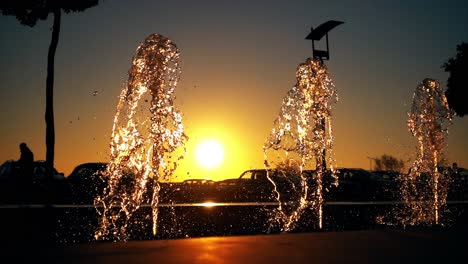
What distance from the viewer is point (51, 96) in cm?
2506

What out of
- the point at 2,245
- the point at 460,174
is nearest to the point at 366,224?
the point at 2,245

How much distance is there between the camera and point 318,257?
8039 mm

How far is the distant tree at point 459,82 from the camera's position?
117 ft

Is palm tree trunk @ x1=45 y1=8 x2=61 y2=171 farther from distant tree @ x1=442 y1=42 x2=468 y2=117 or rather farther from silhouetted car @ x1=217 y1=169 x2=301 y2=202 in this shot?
distant tree @ x1=442 y1=42 x2=468 y2=117

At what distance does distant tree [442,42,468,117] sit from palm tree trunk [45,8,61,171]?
68.2ft

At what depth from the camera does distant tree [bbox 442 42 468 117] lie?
35.6 m

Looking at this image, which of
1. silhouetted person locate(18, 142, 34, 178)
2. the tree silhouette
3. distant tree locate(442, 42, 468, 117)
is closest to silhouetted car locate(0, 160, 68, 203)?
silhouetted person locate(18, 142, 34, 178)

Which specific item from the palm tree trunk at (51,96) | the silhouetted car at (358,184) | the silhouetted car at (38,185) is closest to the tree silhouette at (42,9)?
the palm tree trunk at (51,96)

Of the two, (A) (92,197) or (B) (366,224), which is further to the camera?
(A) (92,197)

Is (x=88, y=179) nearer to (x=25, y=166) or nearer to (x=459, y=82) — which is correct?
(x=25, y=166)

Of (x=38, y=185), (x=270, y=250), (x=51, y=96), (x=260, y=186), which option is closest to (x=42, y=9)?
(x=51, y=96)

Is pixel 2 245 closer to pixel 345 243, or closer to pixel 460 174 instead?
pixel 345 243

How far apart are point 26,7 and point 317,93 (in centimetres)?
1582

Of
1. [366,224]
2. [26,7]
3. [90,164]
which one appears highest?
[26,7]
